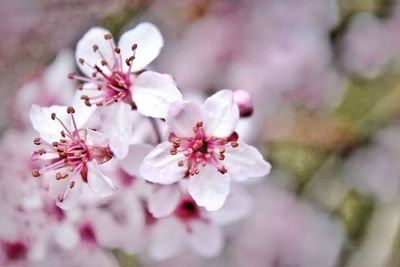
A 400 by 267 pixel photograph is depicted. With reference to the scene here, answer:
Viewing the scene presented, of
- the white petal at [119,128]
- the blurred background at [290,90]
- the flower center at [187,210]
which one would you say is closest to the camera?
the white petal at [119,128]

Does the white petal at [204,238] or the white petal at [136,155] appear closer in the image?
the white petal at [136,155]

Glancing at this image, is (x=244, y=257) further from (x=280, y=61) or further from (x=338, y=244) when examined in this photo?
(x=280, y=61)

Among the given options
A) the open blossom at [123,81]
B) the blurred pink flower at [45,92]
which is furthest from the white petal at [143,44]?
Result: the blurred pink flower at [45,92]

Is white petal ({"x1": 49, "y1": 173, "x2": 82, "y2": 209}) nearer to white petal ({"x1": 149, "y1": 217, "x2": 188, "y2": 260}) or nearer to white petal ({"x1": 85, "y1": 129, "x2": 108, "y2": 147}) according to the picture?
white petal ({"x1": 85, "y1": 129, "x2": 108, "y2": 147})

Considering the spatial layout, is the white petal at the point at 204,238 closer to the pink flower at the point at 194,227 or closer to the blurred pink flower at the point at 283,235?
the pink flower at the point at 194,227

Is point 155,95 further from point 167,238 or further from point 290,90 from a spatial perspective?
point 290,90

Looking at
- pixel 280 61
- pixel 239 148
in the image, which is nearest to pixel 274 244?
pixel 280 61

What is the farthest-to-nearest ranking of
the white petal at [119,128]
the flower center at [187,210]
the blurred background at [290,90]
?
1. the blurred background at [290,90]
2. the flower center at [187,210]
3. the white petal at [119,128]

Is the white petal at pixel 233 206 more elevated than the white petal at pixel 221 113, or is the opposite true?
the white petal at pixel 221 113
